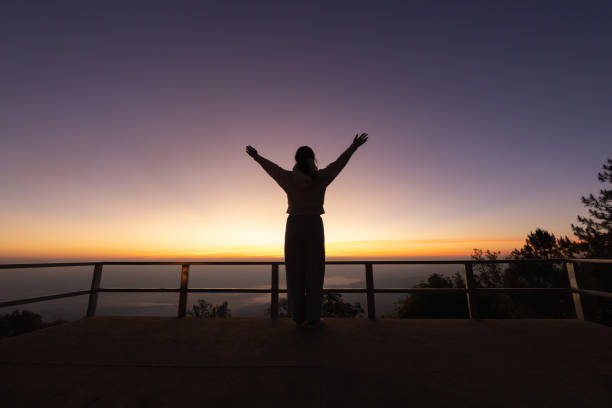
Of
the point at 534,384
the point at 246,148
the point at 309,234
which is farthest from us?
the point at 246,148

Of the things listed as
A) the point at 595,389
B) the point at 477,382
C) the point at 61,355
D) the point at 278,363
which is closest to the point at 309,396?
the point at 278,363

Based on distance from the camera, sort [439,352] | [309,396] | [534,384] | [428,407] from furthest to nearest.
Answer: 1. [439,352]
2. [534,384]
3. [309,396]
4. [428,407]

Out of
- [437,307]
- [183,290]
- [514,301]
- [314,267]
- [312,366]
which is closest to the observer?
[312,366]

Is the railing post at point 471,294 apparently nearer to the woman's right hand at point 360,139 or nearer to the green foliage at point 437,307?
the woman's right hand at point 360,139

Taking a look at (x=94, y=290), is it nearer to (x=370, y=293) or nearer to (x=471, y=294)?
(x=370, y=293)

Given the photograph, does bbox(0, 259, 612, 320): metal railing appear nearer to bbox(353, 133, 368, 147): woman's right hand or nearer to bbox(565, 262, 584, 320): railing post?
bbox(565, 262, 584, 320): railing post

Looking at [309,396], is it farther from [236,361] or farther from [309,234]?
[309,234]

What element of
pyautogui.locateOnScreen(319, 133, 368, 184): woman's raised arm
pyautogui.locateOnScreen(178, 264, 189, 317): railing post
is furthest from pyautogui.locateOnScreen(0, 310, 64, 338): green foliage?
pyautogui.locateOnScreen(319, 133, 368, 184): woman's raised arm

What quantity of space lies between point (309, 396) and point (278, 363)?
0.53m

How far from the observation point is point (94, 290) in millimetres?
3793

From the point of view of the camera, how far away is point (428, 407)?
134 centimetres

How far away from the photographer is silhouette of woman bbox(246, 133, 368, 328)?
2.67 m

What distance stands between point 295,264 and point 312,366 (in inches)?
40.0

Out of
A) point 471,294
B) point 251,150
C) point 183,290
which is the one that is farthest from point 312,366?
point 471,294
